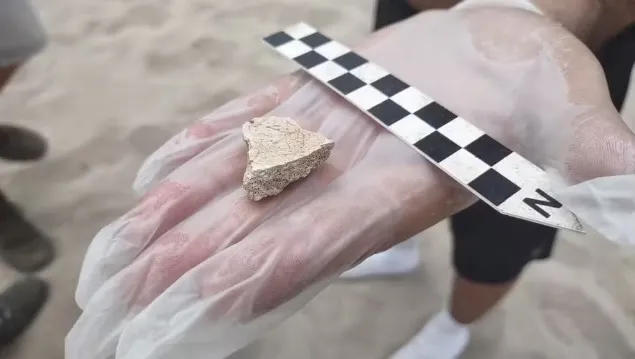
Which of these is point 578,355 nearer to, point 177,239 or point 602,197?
point 602,197

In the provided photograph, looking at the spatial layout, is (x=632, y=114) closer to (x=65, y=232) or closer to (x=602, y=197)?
(x=602, y=197)

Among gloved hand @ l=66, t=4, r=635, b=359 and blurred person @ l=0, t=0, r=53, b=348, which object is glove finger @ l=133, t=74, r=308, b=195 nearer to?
gloved hand @ l=66, t=4, r=635, b=359

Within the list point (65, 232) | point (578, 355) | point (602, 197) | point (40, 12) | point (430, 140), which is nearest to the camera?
point (602, 197)

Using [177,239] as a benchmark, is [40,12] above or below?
below

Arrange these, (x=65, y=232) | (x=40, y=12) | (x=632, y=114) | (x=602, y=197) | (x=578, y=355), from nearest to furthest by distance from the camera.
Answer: (x=602, y=197) < (x=578, y=355) < (x=65, y=232) < (x=632, y=114) < (x=40, y=12)

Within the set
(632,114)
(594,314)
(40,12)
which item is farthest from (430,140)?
(40,12)

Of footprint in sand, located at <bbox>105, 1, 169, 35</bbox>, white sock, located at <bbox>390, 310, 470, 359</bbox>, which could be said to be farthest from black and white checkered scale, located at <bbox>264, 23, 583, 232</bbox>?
footprint in sand, located at <bbox>105, 1, 169, 35</bbox>

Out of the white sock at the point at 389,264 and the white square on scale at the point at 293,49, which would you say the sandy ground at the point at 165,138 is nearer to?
the white sock at the point at 389,264

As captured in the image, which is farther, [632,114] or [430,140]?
[632,114]
